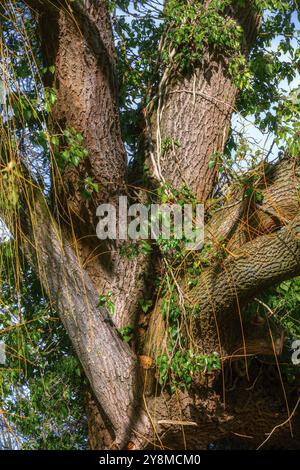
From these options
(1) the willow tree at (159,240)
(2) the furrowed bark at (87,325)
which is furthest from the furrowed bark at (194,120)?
(2) the furrowed bark at (87,325)

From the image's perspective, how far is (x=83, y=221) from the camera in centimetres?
547

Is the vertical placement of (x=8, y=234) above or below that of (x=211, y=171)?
below

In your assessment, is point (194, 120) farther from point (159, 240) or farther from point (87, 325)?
point (87, 325)

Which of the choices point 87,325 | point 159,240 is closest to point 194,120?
point 159,240

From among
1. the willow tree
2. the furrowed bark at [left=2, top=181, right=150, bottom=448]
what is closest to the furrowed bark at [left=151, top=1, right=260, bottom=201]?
the willow tree

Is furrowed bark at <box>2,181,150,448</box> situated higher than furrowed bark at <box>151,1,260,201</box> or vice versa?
furrowed bark at <box>151,1,260,201</box>

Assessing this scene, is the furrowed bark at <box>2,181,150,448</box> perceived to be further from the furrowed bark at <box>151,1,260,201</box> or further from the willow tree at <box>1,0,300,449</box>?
the furrowed bark at <box>151,1,260,201</box>

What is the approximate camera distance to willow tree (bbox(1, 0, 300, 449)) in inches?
199

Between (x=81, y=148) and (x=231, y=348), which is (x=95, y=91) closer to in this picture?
(x=81, y=148)

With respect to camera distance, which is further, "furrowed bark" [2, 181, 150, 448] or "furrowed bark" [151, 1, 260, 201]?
"furrowed bark" [151, 1, 260, 201]

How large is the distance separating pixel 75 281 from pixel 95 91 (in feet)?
3.93

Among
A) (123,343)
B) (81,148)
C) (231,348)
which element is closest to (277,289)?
(231,348)

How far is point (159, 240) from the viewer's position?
5.41 m

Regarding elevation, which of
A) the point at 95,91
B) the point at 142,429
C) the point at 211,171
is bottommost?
the point at 142,429
